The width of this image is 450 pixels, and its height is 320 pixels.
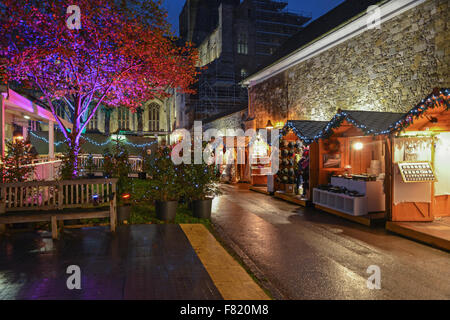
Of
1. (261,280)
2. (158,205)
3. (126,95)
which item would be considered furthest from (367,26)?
(126,95)

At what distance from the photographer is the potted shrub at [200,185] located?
27.8 ft

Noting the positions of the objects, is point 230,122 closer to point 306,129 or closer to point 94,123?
point 306,129

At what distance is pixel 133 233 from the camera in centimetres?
647

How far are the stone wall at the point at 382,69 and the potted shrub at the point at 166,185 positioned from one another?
6430mm

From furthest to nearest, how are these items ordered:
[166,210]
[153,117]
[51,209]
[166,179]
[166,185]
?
[153,117], [166,179], [166,185], [166,210], [51,209]

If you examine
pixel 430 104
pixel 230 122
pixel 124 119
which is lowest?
pixel 430 104

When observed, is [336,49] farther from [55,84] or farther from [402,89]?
[55,84]

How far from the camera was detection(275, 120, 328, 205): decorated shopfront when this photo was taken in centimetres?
1058

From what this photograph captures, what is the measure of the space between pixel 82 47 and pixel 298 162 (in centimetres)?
922

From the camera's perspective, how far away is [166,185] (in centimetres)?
821

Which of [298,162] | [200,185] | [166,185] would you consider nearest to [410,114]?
[200,185]

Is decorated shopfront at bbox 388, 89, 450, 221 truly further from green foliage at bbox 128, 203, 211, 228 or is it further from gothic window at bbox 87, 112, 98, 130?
gothic window at bbox 87, 112, 98, 130

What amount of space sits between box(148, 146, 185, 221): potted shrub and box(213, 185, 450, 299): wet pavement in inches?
48.5

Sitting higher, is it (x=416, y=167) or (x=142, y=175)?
(x=416, y=167)
